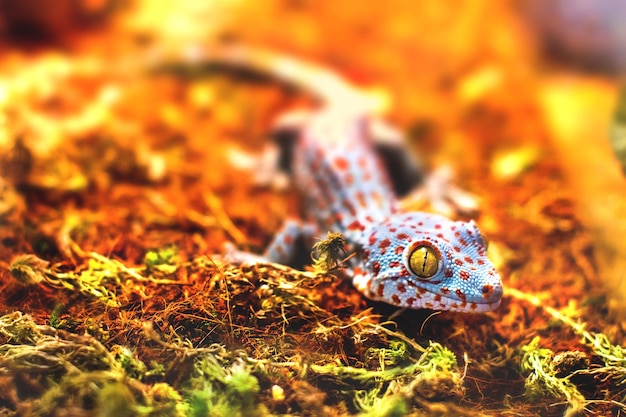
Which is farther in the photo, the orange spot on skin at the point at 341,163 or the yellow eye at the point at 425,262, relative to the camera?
the orange spot on skin at the point at 341,163

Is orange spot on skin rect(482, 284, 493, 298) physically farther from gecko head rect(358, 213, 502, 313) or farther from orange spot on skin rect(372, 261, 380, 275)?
orange spot on skin rect(372, 261, 380, 275)

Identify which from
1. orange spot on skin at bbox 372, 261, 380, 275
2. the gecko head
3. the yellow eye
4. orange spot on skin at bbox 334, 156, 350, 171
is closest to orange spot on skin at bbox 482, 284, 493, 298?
the gecko head

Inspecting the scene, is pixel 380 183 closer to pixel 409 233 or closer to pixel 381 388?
pixel 409 233

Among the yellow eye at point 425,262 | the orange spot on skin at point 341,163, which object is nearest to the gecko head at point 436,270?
the yellow eye at point 425,262

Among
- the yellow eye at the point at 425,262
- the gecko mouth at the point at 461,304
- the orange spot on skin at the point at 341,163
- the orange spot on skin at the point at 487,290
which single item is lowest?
the gecko mouth at the point at 461,304

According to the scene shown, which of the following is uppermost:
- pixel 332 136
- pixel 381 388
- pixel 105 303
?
pixel 332 136

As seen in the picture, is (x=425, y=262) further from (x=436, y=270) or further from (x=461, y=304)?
(x=461, y=304)

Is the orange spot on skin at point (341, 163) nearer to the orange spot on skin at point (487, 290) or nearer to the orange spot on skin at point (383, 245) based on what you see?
A: the orange spot on skin at point (383, 245)

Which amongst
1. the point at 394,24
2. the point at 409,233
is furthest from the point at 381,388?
the point at 394,24

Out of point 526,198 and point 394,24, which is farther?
point 394,24
